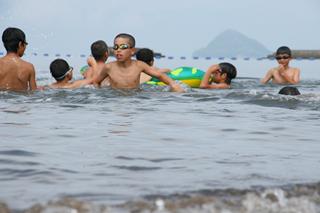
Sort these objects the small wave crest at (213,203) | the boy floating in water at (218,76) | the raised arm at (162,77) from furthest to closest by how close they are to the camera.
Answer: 1. the boy floating in water at (218,76)
2. the raised arm at (162,77)
3. the small wave crest at (213,203)

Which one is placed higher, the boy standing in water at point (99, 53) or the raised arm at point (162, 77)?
the boy standing in water at point (99, 53)

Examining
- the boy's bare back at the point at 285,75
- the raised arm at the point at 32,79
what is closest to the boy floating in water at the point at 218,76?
the boy's bare back at the point at 285,75

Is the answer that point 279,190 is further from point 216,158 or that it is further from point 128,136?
point 128,136

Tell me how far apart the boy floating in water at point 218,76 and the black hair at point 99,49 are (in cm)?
194

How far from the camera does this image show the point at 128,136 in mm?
5000

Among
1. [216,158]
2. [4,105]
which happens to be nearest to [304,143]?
[216,158]

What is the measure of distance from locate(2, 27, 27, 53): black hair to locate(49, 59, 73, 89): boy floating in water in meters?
0.81

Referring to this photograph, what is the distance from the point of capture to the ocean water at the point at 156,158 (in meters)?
2.82

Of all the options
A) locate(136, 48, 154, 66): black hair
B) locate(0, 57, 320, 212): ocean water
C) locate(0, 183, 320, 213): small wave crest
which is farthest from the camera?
locate(136, 48, 154, 66): black hair

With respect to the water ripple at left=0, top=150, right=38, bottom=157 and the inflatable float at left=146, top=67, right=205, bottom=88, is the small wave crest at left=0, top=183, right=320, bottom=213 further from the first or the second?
the inflatable float at left=146, top=67, right=205, bottom=88

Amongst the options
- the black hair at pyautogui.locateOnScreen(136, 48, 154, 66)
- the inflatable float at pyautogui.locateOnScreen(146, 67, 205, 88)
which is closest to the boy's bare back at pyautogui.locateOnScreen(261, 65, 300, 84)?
the inflatable float at pyautogui.locateOnScreen(146, 67, 205, 88)

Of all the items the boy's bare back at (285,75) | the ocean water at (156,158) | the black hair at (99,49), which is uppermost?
the black hair at (99,49)

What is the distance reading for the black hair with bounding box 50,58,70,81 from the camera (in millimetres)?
9630

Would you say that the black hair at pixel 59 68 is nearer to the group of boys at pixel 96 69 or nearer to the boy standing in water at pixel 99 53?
the group of boys at pixel 96 69
